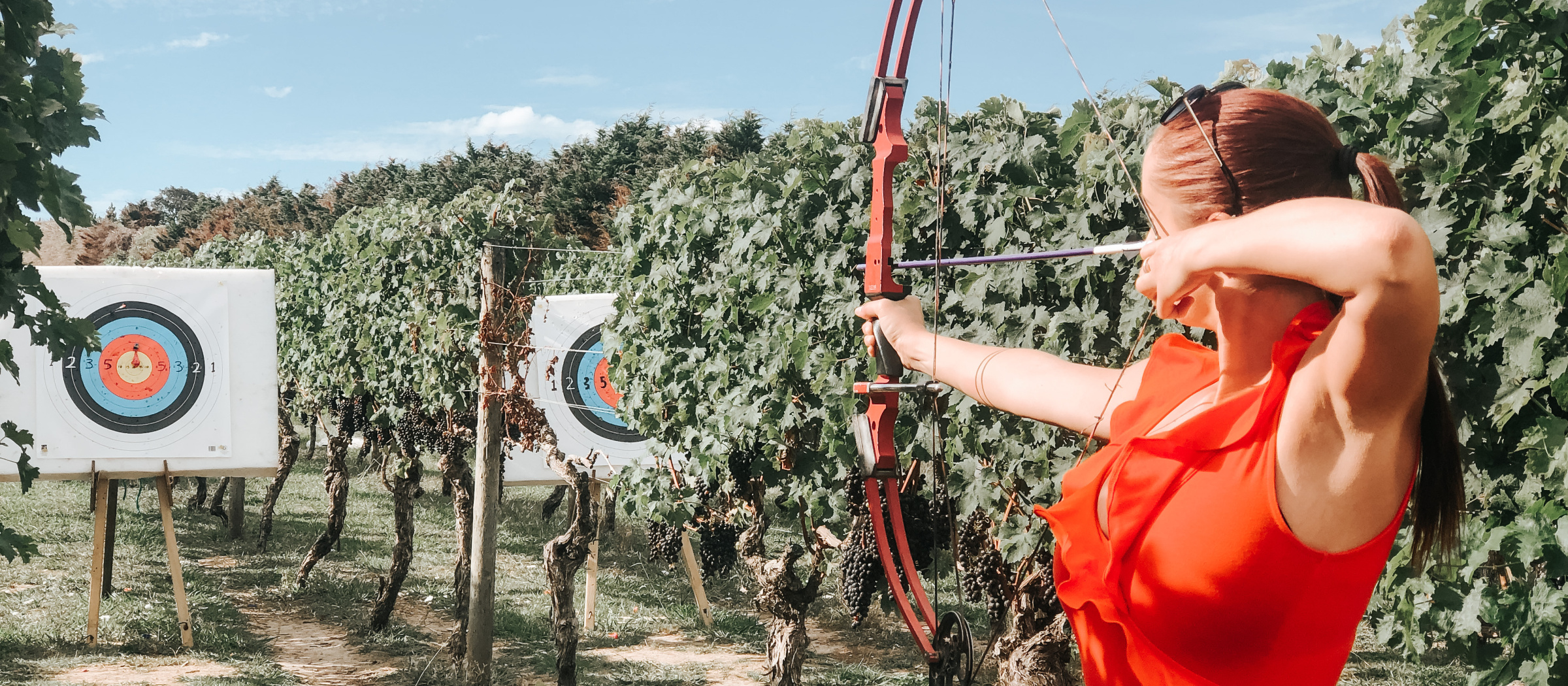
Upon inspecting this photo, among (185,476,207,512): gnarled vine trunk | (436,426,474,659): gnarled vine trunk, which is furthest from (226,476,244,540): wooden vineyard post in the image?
(436,426,474,659): gnarled vine trunk

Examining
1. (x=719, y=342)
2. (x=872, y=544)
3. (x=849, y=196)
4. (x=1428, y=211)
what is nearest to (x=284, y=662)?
(x=719, y=342)

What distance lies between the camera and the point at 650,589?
328 inches

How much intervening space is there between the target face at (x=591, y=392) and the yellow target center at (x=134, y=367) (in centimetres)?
330

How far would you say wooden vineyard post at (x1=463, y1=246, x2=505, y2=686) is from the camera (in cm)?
574

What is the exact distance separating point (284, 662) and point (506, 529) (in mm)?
4330

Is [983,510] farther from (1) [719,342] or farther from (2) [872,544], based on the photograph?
(1) [719,342]

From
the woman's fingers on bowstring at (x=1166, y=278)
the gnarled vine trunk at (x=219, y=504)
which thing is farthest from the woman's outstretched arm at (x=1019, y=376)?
the gnarled vine trunk at (x=219, y=504)

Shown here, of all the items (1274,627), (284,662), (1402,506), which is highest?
(1402,506)

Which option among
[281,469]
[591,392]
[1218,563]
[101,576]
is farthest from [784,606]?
[281,469]

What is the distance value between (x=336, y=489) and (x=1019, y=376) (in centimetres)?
786

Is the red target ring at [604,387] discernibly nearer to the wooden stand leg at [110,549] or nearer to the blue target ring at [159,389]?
the blue target ring at [159,389]

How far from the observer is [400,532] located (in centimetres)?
719

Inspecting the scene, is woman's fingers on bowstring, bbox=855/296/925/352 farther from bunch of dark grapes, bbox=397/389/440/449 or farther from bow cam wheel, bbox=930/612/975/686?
bunch of dark grapes, bbox=397/389/440/449

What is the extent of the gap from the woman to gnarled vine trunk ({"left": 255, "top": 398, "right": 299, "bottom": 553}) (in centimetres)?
954
